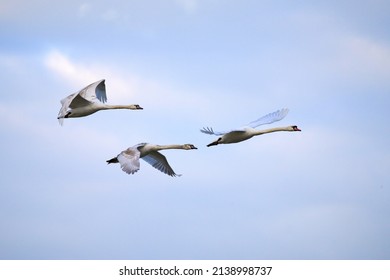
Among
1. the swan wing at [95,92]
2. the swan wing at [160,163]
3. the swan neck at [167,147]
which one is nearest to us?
the swan neck at [167,147]

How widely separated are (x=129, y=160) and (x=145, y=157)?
393 centimetres

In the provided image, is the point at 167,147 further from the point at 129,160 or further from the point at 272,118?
the point at 129,160

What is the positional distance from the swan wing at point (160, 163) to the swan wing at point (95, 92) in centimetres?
212

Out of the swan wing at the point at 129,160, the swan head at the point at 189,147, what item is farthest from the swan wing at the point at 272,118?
the swan wing at the point at 129,160

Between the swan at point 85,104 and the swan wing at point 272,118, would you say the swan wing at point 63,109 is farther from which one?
the swan wing at point 272,118

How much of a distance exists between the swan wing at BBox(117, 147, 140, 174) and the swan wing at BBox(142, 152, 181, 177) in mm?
2909

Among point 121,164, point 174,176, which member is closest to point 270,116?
point 174,176

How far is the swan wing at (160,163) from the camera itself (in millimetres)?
31672

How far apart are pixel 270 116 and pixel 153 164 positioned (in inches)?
144

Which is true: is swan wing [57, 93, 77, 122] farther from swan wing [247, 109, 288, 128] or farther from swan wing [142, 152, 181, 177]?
swan wing [247, 109, 288, 128]

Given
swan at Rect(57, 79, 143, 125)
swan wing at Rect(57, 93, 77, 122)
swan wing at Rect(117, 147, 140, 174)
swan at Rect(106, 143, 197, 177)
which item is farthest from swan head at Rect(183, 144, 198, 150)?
swan wing at Rect(57, 93, 77, 122)
